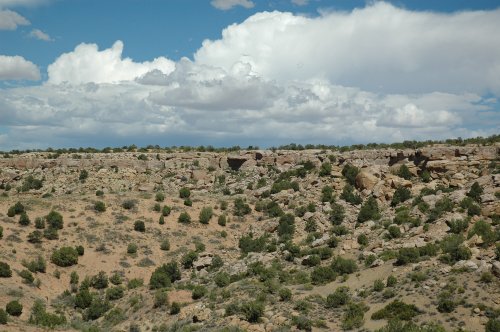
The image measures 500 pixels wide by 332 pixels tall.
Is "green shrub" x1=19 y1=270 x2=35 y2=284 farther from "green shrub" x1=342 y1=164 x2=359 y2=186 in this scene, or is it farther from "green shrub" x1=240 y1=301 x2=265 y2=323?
"green shrub" x1=342 y1=164 x2=359 y2=186

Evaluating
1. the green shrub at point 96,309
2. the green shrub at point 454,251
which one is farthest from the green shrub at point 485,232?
the green shrub at point 96,309

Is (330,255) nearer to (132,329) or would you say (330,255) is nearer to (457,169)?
(132,329)

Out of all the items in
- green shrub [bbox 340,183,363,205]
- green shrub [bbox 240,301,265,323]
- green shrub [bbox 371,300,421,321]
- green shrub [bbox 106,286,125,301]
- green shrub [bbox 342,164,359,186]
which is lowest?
green shrub [bbox 106,286,125,301]

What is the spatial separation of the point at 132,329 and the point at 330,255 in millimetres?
18130

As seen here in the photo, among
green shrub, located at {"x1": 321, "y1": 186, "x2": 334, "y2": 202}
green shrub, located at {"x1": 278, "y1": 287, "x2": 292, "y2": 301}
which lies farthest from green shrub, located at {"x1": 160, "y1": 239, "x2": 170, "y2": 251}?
green shrub, located at {"x1": 278, "y1": 287, "x2": 292, "y2": 301}

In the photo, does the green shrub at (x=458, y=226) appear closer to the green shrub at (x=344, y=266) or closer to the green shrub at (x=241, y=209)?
the green shrub at (x=344, y=266)

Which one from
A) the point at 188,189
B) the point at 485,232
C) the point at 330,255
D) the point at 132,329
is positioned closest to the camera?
the point at 132,329

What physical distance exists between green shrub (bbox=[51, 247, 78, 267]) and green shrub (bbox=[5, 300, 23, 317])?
11460 millimetres

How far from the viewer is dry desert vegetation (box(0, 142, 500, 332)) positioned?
35.8m

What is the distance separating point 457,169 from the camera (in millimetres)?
60875

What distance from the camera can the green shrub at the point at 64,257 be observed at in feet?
167

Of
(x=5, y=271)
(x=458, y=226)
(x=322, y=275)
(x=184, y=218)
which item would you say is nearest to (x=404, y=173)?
(x=458, y=226)

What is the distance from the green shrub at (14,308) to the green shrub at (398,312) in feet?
83.8

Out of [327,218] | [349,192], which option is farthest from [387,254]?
[349,192]
